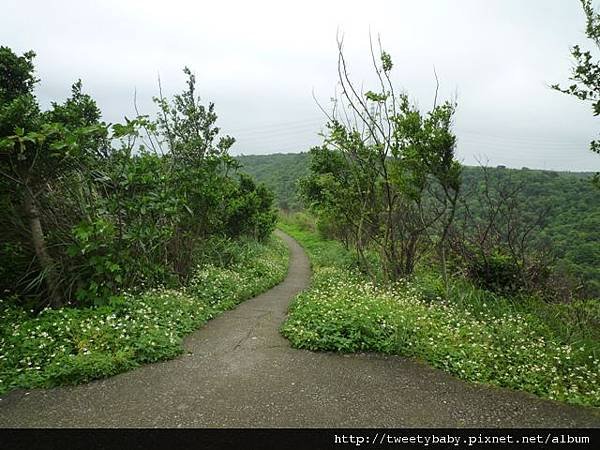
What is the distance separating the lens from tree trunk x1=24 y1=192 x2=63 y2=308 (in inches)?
184

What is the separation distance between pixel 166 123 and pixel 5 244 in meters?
4.35

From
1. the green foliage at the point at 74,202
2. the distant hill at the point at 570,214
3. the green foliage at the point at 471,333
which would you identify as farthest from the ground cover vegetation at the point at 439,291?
the green foliage at the point at 74,202

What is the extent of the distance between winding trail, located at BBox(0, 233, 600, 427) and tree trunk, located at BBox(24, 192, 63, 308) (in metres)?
1.94

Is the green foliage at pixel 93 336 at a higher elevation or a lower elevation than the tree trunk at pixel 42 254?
lower

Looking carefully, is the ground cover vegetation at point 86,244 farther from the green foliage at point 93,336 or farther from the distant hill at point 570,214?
the distant hill at point 570,214

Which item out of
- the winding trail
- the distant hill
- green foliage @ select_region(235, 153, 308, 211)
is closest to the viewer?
the winding trail

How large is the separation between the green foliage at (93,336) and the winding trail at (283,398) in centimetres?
18

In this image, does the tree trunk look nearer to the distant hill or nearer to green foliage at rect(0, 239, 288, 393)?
green foliage at rect(0, 239, 288, 393)

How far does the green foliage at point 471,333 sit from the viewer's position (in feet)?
11.9

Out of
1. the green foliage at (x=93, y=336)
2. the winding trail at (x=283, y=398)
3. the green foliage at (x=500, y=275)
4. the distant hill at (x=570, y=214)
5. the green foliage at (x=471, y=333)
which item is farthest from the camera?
the distant hill at (x=570, y=214)

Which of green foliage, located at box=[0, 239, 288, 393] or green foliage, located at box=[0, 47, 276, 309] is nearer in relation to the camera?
green foliage, located at box=[0, 239, 288, 393]

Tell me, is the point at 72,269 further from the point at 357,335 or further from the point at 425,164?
the point at 425,164

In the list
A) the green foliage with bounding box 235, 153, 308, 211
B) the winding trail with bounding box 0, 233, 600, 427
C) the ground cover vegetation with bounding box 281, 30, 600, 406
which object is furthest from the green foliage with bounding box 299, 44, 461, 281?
the green foliage with bounding box 235, 153, 308, 211

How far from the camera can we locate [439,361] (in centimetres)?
391
